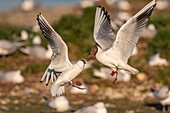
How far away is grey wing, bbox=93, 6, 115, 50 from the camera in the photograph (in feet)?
35.2

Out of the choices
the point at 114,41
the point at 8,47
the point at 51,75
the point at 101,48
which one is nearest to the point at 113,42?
the point at 114,41

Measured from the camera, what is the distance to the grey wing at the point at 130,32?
33.7ft

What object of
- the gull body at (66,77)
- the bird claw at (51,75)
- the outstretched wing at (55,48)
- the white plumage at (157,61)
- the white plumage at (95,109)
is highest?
the white plumage at (157,61)

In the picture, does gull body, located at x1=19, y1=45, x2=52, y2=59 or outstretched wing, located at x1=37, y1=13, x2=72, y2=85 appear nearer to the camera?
outstretched wing, located at x1=37, y1=13, x2=72, y2=85

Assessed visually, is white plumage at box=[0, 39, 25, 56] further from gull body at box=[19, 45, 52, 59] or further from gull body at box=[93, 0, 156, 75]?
gull body at box=[93, 0, 156, 75]

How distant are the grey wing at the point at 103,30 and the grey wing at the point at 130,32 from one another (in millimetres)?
168

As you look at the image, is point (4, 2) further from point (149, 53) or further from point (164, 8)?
point (149, 53)

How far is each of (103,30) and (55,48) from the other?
72cm

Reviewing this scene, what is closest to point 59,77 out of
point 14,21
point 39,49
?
point 39,49

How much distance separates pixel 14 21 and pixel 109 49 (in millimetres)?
14728

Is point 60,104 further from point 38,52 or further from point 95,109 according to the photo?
point 38,52

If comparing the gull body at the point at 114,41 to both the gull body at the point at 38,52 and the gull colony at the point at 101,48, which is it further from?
the gull body at the point at 38,52

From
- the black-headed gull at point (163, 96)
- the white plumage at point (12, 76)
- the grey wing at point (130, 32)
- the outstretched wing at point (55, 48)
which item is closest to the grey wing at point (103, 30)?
the grey wing at point (130, 32)

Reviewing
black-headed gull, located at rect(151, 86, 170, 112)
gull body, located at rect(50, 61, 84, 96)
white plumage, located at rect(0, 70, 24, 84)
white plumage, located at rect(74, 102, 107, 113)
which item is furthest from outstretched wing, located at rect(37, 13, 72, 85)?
white plumage, located at rect(0, 70, 24, 84)
